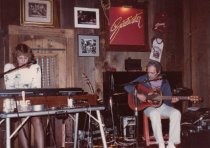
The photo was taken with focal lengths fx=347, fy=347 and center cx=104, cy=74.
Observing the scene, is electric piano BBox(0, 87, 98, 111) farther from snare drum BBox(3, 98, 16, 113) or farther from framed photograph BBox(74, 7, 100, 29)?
framed photograph BBox(74, 7, 100, 29)

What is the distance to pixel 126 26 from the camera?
798 centimetres

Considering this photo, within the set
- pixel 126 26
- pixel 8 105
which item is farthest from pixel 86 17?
pixel 8 105

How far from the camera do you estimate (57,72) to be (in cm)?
709

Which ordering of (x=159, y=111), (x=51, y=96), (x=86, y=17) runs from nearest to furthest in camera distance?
(x=51, y=96)
(x=159, y=111)
(x=86, y=17)

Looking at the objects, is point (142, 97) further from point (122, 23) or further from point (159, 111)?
point (122, 23)

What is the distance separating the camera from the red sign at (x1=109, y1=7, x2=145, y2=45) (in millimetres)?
→ 7742

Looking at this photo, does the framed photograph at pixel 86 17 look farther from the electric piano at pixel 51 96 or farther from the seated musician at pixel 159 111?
the electric piano at pixel 51 96

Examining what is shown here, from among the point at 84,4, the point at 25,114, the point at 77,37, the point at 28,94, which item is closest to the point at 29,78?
the point at 28,94

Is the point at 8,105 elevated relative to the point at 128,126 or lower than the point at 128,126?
elevated

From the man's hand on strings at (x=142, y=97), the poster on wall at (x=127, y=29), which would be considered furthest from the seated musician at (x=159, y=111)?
the poster on wall at (x=127, y=29)

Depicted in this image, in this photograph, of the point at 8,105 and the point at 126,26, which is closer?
the point at 8,105

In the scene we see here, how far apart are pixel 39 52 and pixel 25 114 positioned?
293cm

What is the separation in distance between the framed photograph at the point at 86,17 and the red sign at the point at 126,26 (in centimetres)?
39

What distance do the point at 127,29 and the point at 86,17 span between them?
1.12m
